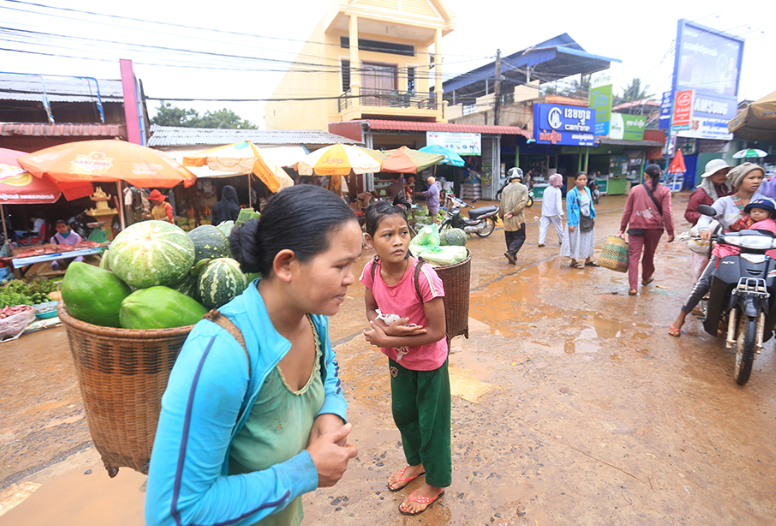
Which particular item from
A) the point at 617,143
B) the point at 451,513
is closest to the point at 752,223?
the point at 451,513

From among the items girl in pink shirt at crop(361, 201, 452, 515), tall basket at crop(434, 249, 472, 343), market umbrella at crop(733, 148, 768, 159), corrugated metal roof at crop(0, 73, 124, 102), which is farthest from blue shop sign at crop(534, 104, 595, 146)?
girl in pink shirt at crop(361, 201, 452, 515)

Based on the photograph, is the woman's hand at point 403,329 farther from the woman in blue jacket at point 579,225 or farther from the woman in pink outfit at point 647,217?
the woman in blue jacket at point 579,225

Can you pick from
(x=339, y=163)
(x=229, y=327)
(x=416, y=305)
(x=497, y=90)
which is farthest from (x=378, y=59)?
(x=229, y=327)

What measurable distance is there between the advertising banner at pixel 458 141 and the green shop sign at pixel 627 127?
978cm

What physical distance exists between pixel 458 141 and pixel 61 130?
43.5ft

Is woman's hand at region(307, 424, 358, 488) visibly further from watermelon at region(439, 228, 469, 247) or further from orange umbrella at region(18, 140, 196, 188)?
orange umbrella at region(18, 140, 196, 188)

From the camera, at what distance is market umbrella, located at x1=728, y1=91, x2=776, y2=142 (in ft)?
22.7

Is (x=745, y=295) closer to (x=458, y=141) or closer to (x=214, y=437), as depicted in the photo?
(x=214, y=437)

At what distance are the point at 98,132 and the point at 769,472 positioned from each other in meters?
14.3

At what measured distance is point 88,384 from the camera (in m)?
1.40

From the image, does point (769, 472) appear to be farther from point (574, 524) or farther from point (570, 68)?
point (570, 68)

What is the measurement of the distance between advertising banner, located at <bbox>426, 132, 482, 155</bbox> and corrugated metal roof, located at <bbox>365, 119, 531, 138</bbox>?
0.21 metres

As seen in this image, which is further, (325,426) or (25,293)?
(25,293)

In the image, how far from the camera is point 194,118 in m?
31.9
